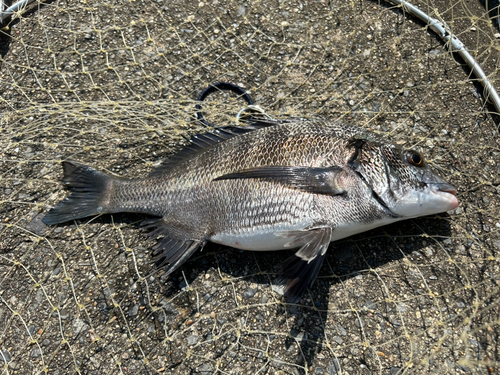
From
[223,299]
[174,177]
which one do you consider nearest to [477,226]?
[223,299]

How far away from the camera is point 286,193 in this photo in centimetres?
243

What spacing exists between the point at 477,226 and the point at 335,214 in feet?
4.23

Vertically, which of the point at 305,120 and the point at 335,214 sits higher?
the point at 305,120

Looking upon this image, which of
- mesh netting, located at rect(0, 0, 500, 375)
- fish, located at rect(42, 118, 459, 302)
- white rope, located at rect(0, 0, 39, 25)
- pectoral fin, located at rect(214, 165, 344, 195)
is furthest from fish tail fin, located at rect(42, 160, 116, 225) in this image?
white rope, located at rect(0, 0, 39, 25)

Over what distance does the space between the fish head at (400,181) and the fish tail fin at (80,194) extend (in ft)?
6.20

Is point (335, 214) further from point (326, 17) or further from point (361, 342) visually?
point (326, 17)

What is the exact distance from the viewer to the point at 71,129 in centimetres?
323

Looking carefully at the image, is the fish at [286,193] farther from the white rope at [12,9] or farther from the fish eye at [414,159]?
the white rope at [12,9]

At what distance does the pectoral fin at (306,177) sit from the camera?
239cm

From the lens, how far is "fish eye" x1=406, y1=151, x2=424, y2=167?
8.21 feet

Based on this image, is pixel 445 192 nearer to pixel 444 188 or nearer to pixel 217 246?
pixel 444 188

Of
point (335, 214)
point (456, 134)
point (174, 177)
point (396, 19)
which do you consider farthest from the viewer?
point (396, 19)

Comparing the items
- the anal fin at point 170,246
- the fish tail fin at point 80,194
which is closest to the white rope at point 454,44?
the anal fin at point 170,246

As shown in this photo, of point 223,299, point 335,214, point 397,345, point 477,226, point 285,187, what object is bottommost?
point 397,345
